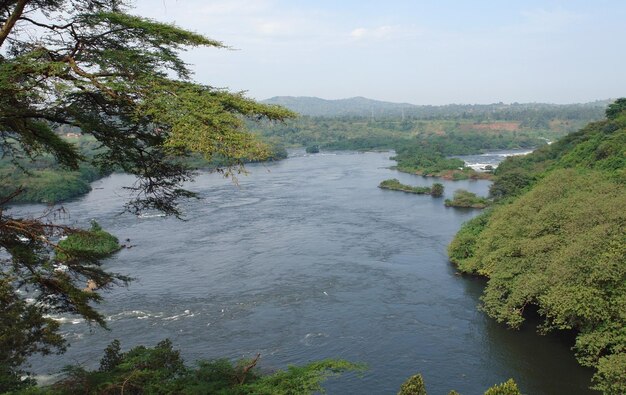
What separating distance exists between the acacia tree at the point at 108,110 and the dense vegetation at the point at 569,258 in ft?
41.5

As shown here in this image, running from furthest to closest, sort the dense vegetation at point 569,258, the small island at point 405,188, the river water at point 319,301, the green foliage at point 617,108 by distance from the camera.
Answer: the small island at point 405,188
the green foliage at point 617,108
the river water at point 319,301
the dense vegetation at point 569,258

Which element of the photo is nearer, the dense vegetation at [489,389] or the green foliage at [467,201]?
the dense vegetation at [489,389]

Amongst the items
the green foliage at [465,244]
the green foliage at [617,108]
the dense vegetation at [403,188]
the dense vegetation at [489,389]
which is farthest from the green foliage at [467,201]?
the dense vegetation at [489,389]

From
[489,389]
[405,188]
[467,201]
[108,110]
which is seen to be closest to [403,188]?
[405,188]

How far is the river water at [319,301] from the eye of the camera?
16250 millimetres

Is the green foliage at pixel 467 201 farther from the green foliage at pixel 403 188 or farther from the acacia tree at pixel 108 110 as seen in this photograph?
the acacia tree at pixel 108 110

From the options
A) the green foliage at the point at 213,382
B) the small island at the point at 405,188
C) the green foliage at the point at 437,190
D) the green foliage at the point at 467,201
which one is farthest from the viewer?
the small island at the point at 405,188

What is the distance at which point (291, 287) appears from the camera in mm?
22422

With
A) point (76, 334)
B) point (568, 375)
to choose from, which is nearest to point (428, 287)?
point (568, 375)

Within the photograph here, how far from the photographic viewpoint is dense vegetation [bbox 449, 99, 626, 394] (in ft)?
49.0

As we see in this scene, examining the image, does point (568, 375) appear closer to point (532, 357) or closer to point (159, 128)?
point (532, 357)

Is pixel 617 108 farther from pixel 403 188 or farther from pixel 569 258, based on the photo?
pixel 569 258

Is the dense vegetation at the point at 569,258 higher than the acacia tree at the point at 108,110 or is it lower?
lower

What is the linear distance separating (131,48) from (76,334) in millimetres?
16120
